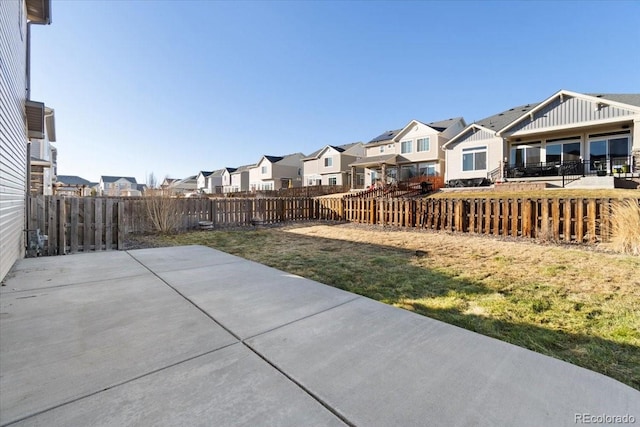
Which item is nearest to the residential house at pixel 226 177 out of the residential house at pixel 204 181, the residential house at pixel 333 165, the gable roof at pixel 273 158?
the residential house at pixel 204 181

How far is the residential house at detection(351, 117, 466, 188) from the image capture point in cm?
2792

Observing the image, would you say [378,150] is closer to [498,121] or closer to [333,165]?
[333,165]

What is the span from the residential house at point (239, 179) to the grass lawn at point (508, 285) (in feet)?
161

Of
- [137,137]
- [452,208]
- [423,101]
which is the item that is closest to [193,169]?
[137,137]

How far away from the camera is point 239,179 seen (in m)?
56.5

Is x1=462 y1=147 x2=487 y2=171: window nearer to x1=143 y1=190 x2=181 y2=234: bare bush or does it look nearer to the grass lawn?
the grass lawn

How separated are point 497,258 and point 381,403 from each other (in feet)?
17.9

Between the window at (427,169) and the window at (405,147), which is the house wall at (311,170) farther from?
the window at (427,169)

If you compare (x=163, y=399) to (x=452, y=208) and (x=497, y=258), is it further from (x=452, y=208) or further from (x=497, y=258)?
(x=452, y=208)

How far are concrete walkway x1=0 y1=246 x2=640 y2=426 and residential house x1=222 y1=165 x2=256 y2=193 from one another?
5181cm

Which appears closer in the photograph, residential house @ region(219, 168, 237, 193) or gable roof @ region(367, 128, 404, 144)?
gable roof @ region(367, 128, 404, 144)

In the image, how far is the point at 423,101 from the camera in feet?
102

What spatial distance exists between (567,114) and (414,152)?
13.3 metres

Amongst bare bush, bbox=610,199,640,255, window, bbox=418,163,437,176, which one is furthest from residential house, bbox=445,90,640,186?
Answer: bare bush, bbox=610,199,640,255
